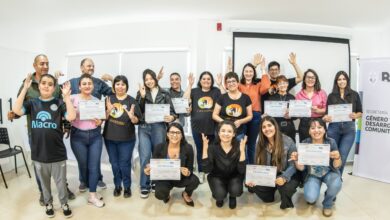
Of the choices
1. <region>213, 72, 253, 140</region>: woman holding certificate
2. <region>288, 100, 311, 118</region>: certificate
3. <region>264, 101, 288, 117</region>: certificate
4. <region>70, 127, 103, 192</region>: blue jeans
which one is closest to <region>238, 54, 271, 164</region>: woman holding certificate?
<region>264, 101, 288, 117</region>: certificate

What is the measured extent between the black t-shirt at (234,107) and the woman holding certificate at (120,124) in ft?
3.14

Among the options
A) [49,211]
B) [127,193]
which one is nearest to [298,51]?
[127,193]

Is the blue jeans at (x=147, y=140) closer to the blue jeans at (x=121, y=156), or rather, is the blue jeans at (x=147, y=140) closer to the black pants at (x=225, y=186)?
the blue jeans at (x=121, y=156)

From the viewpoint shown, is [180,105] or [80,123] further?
[180,105]

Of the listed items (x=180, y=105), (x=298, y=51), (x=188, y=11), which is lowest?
(x=180, y=105)

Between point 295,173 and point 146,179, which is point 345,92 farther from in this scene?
point 146,179

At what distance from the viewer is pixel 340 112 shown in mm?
2945

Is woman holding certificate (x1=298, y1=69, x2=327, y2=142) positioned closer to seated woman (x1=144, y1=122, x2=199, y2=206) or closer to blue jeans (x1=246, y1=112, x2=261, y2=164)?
blue jeans (x1=246, y1=112, x2=261, y2=164)

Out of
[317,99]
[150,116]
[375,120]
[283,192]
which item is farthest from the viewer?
[375,120]

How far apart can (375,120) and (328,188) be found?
161cm

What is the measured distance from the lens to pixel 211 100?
3.00 meters

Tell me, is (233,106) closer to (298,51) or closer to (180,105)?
(180,105)

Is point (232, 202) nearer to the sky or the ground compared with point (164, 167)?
nearer to the ground

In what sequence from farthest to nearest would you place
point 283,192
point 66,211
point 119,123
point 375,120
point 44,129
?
point 375,120 → point 119,123 → point 283,192 → point 66,211 → point 44,129
